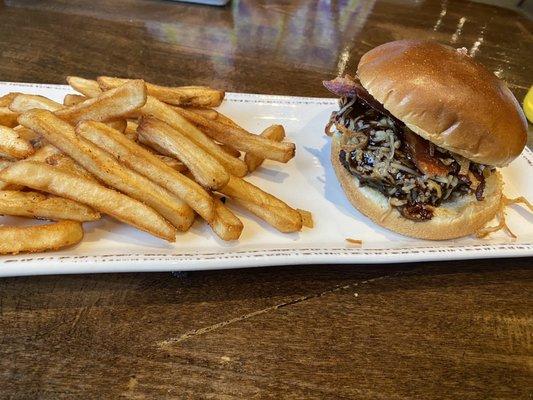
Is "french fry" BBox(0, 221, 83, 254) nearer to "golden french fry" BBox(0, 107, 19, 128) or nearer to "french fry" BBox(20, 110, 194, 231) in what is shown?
"french fry" BBox(20, 110, 194, 231)

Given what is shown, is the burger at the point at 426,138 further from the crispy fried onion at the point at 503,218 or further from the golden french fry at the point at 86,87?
the golden french fry at the point at 86,87

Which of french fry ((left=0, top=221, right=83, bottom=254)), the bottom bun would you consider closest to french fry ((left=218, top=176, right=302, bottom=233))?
the bottom bun

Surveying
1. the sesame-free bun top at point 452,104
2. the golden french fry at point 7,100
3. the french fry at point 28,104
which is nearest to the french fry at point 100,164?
the french fry at point 28,104

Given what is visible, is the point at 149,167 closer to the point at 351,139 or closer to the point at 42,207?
the point at 42,207

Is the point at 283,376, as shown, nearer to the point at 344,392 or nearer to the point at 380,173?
the point at 344,392

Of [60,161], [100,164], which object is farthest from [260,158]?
[60,161]

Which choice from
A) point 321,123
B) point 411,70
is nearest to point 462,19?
point 321,123
